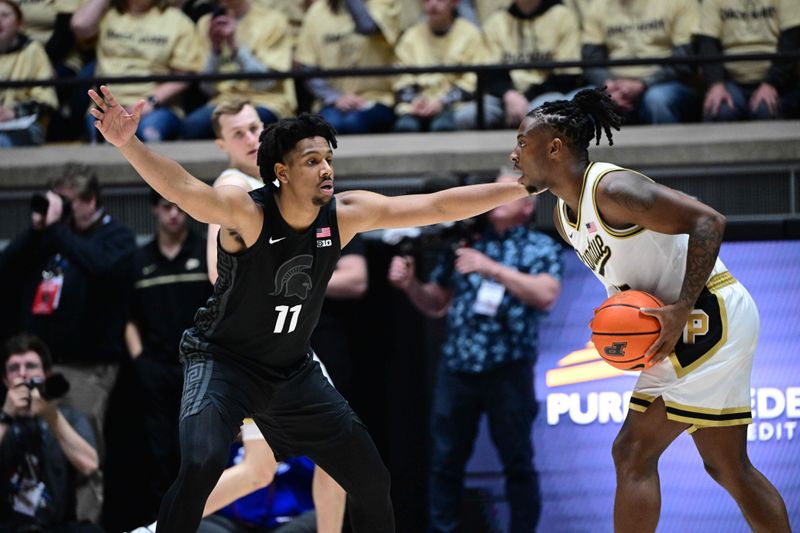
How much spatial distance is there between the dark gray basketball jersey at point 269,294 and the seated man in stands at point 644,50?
3719mm

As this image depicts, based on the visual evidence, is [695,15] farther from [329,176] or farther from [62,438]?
[62,438]

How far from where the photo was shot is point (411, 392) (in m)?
7.08

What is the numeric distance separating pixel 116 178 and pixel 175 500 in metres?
4.19

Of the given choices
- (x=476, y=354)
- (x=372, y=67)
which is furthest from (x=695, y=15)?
(x=476, y=354)

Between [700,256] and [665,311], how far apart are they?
0.82ft

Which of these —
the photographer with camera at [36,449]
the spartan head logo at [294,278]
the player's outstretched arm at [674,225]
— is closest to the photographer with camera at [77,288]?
the photographer with camera at [36,449]

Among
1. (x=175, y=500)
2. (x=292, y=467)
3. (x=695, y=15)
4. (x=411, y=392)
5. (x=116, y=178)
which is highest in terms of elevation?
(x=695, y=15)

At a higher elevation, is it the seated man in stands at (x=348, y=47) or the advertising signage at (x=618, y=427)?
the seated man in stands at (x=348, y=47)

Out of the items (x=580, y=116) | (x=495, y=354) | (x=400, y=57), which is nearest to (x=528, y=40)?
(x=400, y=57)

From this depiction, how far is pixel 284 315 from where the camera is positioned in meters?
4.62

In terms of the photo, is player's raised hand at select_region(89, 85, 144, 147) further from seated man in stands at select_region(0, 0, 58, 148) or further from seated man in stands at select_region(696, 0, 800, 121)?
seated man in stands at select_region(696, 0, 800, 121)

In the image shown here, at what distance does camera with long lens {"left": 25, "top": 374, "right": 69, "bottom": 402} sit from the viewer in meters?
6.81

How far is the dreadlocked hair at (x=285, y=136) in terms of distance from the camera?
461 centimetres

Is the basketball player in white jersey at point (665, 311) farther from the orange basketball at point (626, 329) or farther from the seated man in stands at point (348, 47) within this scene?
the seated man in stands at point (348, 47)
